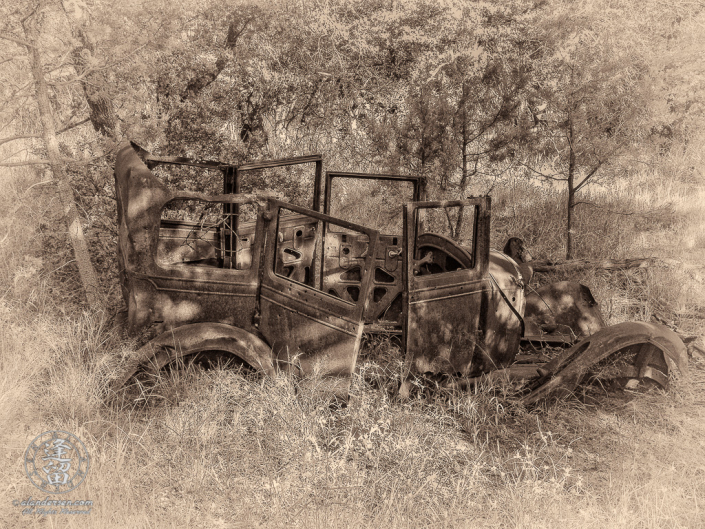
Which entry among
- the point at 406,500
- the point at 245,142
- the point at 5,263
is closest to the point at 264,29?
the point at 245,142

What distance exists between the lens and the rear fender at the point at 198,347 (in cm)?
428

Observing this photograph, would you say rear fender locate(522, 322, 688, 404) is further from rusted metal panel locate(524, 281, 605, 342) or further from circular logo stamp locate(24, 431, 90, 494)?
circular logo stamp locate(24, 431, 90, 494)

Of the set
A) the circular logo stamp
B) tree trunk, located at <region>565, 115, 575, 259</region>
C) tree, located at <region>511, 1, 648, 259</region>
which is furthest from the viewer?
tree trunk, located at <region>565, 115, 575, 259</region>

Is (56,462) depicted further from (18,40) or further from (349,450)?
(18,40)

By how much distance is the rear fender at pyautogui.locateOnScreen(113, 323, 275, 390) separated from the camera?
168 inches

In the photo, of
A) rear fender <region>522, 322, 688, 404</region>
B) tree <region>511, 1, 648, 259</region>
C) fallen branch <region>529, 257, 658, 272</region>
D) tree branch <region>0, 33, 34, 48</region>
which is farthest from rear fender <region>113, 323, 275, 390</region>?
tree <region>511, 1, 648, 259</region>

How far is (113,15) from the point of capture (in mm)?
6523

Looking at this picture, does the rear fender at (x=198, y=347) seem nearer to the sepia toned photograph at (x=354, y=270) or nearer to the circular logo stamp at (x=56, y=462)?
the sepia toned photograph at (x=354, y=270)

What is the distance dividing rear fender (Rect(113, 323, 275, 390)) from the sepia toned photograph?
2 cm

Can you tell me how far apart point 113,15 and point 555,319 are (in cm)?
554

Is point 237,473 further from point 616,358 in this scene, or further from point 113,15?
point 113,15

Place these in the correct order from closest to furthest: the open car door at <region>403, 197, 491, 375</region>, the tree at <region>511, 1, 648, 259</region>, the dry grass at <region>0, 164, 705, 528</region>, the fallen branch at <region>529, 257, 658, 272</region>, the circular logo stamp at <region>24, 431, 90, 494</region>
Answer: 1. the dry grass at <region>0, 164, 705, 528</region>
2. the circular logo stamp at <region>24, 431, 90, 494</region>
3. the open car door at <region>403, 197, 491, 375</region>
4. the fallen branch at <region>529, 257, 658, 272</region>
5. the tree at <region>511, 1, 648, 259</region>

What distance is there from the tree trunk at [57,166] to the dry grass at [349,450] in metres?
1.09

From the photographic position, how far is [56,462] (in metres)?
3.83
